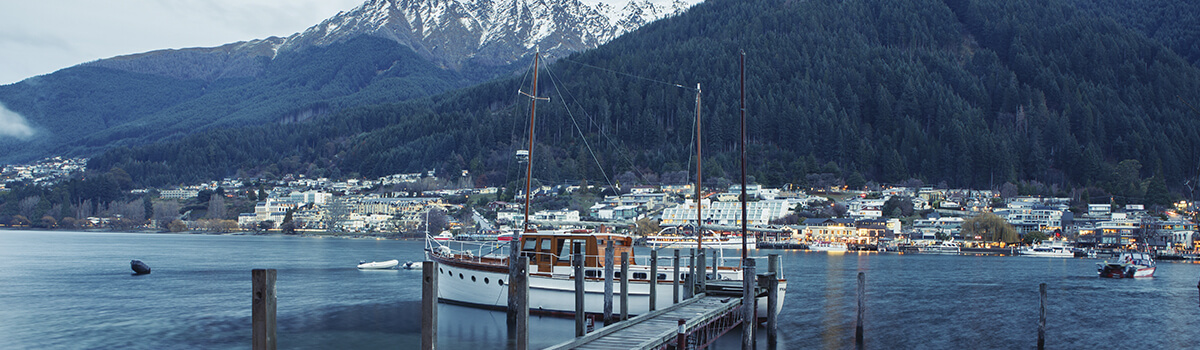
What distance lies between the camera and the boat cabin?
33.9m

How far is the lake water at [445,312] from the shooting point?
1264 inches

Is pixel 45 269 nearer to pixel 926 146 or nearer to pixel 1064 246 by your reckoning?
pixel 1064 246

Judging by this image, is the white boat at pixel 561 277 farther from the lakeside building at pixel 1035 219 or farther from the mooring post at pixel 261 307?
the lakeside building at pixel 1035 219

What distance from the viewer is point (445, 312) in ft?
118

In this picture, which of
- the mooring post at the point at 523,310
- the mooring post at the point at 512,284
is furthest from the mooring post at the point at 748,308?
the mooring post at the point at 523,310

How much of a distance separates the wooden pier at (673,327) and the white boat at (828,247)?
109 metres

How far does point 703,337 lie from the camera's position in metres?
23.8

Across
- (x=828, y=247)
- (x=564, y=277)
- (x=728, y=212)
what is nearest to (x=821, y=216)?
(x=728, y=212)

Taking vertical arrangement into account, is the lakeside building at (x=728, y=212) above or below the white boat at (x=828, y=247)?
above

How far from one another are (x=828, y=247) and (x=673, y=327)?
117 meters

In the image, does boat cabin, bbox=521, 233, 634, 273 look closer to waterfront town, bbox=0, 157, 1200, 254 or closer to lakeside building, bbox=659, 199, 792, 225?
waterfront town, bbox=0, 157, 1200, 254

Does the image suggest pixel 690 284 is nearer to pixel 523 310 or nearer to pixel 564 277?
pixel 564 277

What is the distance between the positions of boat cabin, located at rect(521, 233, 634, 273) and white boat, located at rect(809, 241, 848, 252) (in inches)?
4094

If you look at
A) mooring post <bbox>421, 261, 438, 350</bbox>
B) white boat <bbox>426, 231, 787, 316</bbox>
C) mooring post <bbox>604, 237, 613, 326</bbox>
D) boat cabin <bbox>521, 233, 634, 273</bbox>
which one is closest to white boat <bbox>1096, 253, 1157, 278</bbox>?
white boat <bbox>426, 231, 787, 316</bbox>
